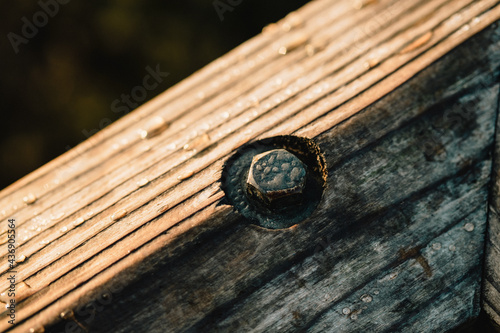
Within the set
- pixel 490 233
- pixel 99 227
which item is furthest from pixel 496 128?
pixel 99 227

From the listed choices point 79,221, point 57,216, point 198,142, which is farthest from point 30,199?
point 198,142

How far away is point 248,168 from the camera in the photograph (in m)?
1.22

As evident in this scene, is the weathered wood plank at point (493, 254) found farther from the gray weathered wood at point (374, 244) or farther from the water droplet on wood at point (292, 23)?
the water droplet on wood at point (292, 23)

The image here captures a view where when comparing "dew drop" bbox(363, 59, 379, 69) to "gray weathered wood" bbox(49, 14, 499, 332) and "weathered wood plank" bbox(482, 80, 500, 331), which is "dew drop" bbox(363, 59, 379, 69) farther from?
"weathered wood plank" bbox(482, 80, 500, 331)

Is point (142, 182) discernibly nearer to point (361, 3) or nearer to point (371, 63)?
point (371, 63)

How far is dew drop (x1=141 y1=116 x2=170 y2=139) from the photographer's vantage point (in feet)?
5.36

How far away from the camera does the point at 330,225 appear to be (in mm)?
1095

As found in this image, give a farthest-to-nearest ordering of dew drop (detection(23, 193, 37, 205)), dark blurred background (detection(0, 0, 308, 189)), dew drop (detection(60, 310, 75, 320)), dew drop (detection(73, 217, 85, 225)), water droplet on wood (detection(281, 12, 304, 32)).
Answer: dark blurred background (detection(0, 0, 308, 189)), water droplet on wood (detection(281, 12, 304, 32)), dew drop (detection(23, 193, 37, 205)), dew drop (detection(73, 217, 85, 225)), dew drop (detection(60, 310, 75, 320))

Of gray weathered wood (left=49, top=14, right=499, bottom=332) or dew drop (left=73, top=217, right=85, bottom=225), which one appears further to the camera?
dew drop (left=73, top=217, right=85, bottom=225)

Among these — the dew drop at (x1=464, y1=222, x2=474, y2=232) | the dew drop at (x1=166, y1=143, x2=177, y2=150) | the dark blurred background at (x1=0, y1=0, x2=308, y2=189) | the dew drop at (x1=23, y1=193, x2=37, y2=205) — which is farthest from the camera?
the dark blurred background at (x1=0, y1=0, x2=308, y2=189)

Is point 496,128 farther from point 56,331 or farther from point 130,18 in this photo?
point 130,18

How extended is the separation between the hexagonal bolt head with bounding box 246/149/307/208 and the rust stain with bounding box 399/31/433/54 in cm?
58

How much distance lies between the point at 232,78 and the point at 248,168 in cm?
63

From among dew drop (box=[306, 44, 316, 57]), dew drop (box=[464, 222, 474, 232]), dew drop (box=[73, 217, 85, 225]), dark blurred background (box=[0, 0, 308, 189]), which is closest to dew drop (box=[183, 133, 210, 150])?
dew drop (box=[73, 217, 85, 225])
